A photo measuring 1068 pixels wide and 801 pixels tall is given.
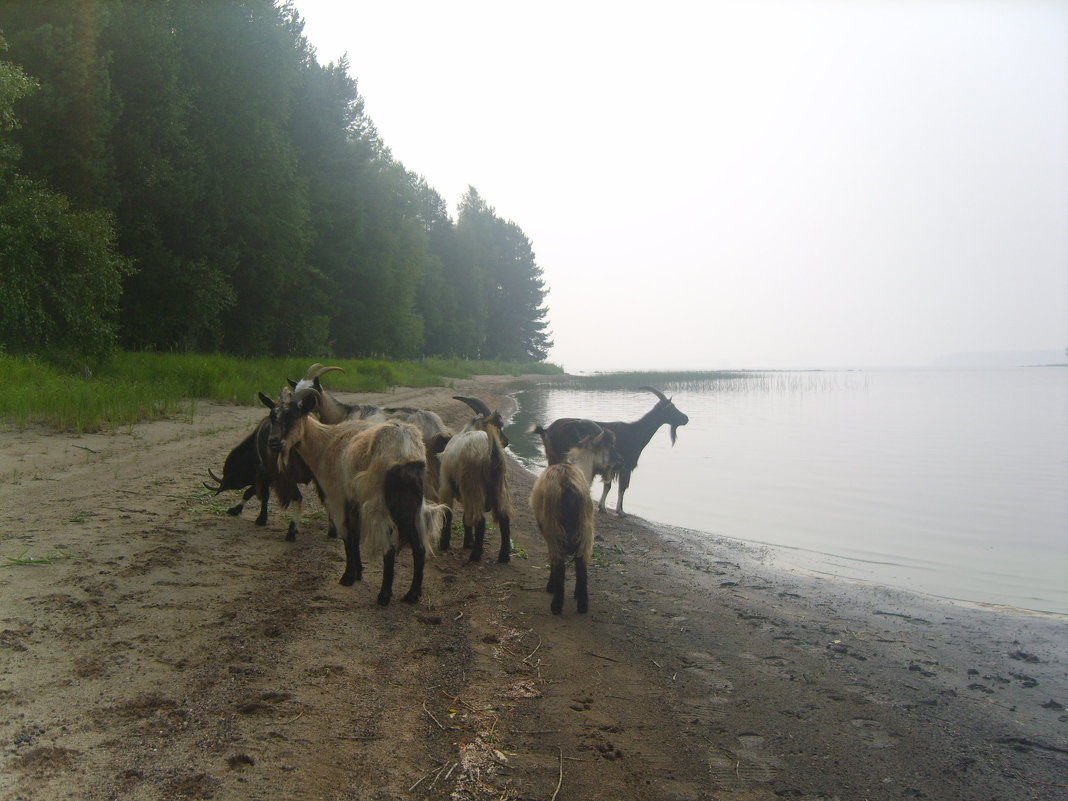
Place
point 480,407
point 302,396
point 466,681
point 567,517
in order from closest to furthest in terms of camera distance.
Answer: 1. point 466,681
2. point 567,517
3. point 302,396
4. point 480,407

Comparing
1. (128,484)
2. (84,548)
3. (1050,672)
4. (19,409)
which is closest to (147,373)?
(19,409)

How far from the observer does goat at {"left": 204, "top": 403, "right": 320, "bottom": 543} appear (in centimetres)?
680

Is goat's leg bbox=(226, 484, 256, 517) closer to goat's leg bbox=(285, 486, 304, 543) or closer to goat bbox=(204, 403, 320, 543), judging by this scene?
goat bbox=(204, 403, 320, 543)

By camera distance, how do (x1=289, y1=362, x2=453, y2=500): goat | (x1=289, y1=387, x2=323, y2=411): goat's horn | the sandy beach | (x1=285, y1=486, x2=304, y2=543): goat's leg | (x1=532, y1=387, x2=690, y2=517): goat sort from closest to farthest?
the sandy beach
(x1=289, y1=387, x2=323, y2=411): goat's horn
(x1=285, y1=486, x2=304, y2=543): goat's leg
(x1=289, y1=362, x2=453, y2=500): goat
(x1=532, y1=387, x2=690, y2=517): goat

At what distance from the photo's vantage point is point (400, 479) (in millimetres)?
5105

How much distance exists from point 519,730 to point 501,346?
66.9 meters

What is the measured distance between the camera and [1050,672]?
4.97 m

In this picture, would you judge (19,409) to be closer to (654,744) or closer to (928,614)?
(654,744)

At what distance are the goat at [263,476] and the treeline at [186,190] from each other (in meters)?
8.28

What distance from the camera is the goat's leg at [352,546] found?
5.42 meters

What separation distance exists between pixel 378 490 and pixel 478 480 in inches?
68.5

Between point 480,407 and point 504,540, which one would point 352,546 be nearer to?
point 504,540

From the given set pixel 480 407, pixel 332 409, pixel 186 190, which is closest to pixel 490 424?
pixel 480 407

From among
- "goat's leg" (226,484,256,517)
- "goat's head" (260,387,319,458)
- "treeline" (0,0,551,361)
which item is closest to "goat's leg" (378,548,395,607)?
"goat's head" (260,387,319,458)
